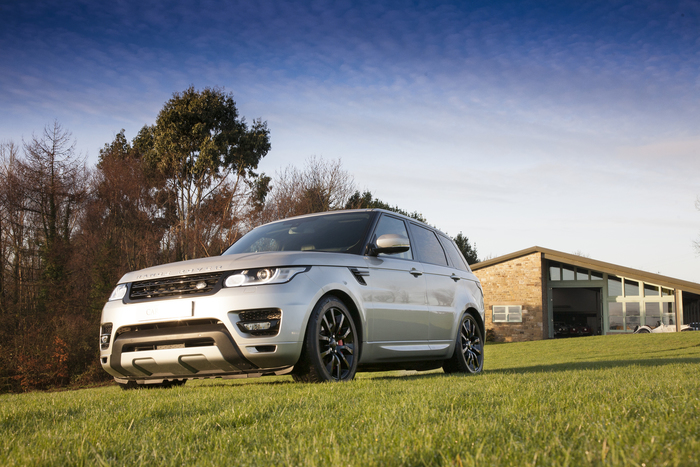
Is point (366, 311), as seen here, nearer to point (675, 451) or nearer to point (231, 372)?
point (231, 372)

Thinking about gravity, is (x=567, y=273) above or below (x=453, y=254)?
above

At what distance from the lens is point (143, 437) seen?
8.79ft

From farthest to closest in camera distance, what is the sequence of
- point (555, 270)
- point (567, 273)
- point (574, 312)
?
point (574, 312), point (555, 270), point (567, 273)

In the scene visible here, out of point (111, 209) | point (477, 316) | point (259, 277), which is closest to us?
point (259, 277)

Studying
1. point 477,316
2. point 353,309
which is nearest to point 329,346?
point 353,309

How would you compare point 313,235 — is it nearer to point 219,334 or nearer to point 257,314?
point 257,314

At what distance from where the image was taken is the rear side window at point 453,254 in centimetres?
842

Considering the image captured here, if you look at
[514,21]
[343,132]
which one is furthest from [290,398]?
[343,132]

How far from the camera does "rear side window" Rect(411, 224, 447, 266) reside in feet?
24.6

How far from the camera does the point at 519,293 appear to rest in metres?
37.6

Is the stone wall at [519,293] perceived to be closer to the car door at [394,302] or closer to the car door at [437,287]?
the car door at [437,287]

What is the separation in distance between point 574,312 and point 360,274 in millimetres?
41868

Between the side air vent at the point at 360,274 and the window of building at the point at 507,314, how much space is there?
3346 cm

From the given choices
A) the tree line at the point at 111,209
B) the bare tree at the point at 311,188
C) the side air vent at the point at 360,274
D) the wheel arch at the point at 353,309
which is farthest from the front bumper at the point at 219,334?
the bare tree at the point at 311,188
